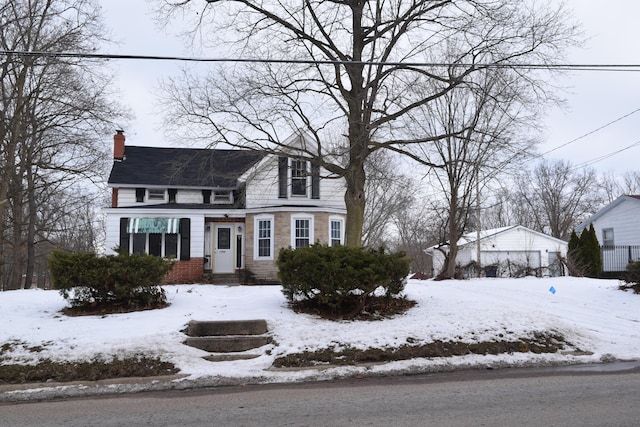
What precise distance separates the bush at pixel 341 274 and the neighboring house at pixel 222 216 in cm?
1075

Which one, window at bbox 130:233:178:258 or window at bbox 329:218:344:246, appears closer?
window at bbox 130:233:178:258

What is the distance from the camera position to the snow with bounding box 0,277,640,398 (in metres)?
7.45

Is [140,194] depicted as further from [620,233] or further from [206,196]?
[620,233]

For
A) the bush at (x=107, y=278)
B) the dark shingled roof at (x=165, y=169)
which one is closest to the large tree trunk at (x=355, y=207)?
the bush at (x=107, y=278)

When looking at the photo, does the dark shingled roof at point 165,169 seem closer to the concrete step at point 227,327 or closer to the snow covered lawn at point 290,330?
the snow covered lawn at point 290,330

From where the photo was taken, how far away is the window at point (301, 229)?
21.5m

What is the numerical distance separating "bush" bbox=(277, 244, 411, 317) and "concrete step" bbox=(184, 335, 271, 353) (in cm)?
162

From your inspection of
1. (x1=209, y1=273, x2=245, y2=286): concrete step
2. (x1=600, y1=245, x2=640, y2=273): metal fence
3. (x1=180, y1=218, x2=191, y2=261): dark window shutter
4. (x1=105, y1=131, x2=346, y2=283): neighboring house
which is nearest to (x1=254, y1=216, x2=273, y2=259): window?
(x1=105, y1=131, x2=346, y2=283): neighboring house

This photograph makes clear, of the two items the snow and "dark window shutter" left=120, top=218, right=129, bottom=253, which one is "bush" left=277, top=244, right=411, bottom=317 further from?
"dark window shutter" left=120, top=218, right=129, bottom=253

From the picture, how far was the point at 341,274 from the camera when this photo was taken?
9.30m

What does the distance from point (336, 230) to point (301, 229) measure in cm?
165

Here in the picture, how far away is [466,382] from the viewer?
6.86 m

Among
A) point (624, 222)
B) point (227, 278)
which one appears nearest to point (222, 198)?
point (227, 278)

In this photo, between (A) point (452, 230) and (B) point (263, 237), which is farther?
(B) point (263, 237)
